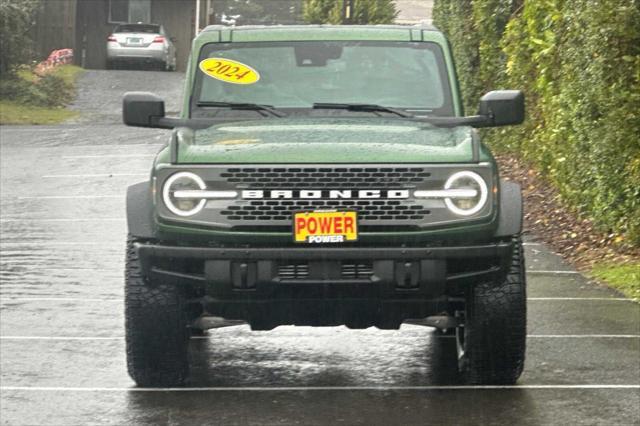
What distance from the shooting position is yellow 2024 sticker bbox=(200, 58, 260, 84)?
9367 mm

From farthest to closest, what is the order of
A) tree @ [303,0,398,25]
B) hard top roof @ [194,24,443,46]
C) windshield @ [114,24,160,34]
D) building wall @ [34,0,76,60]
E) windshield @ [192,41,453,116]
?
building wall @ [34,0,76,60], tree @ [303,0,398,25], windshield @ [114,24,160,34], hard top roof @ [194,24,443,46], windshield @ [192,41,453,116]

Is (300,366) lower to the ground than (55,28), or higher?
higher

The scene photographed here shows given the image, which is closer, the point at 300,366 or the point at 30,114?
the point at 300,366

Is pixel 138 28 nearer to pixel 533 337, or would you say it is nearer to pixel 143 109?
pixel 533 337

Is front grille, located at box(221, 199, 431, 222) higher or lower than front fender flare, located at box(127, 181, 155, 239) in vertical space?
higher

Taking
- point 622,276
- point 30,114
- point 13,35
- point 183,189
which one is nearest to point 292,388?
point 183,189

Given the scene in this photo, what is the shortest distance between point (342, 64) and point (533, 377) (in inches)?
86.9

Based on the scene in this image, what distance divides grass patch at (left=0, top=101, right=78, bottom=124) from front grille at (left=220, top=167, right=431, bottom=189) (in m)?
23.2

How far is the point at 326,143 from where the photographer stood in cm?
801

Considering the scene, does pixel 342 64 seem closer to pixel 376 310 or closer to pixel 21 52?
pixel 376 310

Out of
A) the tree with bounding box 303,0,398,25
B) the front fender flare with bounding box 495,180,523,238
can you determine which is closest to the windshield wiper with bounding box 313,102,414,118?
the front fender flare with bounding box 495,180,523,238

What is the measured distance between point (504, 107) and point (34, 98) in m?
25.3

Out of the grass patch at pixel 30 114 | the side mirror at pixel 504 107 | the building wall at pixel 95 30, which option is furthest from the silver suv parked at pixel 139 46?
the side mirror at pixel 504 107

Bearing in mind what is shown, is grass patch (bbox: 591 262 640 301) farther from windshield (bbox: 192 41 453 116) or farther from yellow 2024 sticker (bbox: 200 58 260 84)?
yellow 2024 sticker (bbox: 200 58 260 84)
